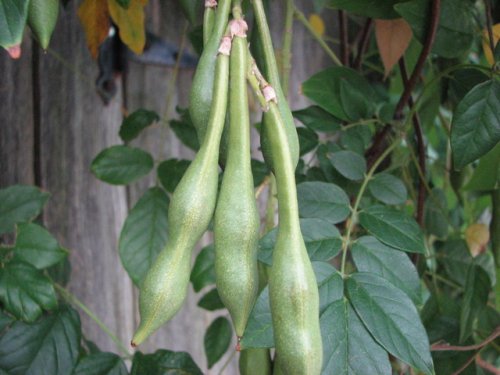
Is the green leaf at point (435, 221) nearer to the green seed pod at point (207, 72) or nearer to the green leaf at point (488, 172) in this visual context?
the green leaf at point (488, 172)

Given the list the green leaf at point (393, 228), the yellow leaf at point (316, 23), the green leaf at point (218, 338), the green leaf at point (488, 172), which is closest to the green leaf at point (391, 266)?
the green leaf at point (393, 228)

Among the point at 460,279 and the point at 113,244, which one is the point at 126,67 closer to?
the point at 113,244

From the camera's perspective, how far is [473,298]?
0.89 metres

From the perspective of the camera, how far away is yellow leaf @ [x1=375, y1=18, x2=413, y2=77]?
100 centimetres

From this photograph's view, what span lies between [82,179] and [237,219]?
3.15 feet

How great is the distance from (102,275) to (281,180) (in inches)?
41.3

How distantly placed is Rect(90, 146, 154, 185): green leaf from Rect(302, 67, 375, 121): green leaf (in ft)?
1.10

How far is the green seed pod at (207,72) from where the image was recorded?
544 mm

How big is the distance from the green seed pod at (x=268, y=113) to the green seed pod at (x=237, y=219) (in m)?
0.02

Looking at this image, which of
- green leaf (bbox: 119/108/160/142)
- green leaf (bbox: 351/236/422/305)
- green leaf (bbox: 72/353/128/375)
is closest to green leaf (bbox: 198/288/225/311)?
green leaf (bbox: 72/353/128/375)

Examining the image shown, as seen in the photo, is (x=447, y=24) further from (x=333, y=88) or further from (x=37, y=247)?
(x=37, y=247)

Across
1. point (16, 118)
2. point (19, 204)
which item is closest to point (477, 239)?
point (19, 204)

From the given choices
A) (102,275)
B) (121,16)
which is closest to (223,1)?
(121,16)

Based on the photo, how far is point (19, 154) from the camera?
4.26 feet
